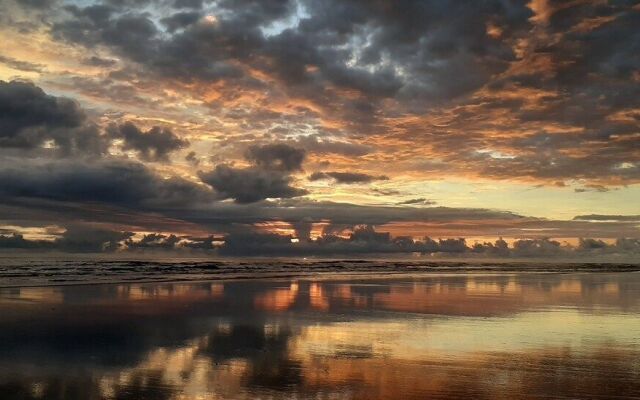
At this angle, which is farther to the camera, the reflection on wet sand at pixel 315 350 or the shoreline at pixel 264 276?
the shoreline at pixel 264 276

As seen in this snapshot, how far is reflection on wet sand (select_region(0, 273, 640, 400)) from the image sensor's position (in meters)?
11.3

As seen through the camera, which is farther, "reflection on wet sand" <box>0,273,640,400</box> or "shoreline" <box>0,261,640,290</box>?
"shoreline" <box>0,261,640,290</box>

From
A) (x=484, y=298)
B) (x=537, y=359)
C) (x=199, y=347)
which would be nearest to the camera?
(x=537, y=359)

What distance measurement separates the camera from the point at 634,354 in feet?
49.6

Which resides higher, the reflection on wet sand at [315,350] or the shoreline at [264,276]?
the reflection on wet sand at [315,350]

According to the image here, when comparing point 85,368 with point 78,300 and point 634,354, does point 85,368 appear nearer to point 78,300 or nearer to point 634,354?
point 634,354

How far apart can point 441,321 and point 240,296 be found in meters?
15.3

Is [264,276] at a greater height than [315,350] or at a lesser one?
lesser

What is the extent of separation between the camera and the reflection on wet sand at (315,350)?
11297 millimetres

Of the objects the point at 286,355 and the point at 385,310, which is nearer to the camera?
the point at 286,355

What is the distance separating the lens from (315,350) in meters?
15.5

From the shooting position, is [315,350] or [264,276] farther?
[264,276]

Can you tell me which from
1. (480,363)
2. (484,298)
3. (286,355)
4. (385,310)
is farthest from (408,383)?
(484,298)

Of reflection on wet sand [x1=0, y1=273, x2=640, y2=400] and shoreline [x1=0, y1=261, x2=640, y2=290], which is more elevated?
reflection on wet sand [x1=0, y1=273, x2=640, y2=400]
